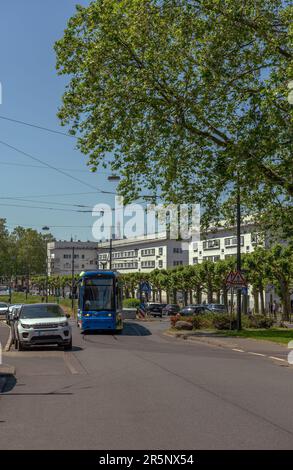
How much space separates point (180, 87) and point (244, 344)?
413 inches

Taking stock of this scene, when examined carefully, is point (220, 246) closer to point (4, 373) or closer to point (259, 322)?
point (259, 322)

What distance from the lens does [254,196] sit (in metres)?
31.0

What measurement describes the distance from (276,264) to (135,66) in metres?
36.7

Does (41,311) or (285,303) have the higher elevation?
(41,311)

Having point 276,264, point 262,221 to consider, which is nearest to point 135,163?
point 262,221

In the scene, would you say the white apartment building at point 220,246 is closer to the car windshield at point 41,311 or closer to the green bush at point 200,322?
the green bush at point 200,322

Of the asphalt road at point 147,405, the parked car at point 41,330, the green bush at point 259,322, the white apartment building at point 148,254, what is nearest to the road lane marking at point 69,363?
the asphalt road at point 147,405

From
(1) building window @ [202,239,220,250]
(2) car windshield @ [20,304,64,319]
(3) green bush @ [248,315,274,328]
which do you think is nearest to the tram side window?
(3) green bush @ [248,315,274,328]

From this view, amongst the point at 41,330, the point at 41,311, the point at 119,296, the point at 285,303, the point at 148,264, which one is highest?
the point at 148,264

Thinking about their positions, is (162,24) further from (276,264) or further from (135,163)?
(276,264)

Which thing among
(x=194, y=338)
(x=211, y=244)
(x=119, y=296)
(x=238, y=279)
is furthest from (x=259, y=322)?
(x=211, y=244)

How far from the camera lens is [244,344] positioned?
86.9 feet

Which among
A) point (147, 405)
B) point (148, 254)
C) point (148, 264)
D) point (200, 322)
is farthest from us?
point (148, 254)

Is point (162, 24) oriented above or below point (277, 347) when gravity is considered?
above
